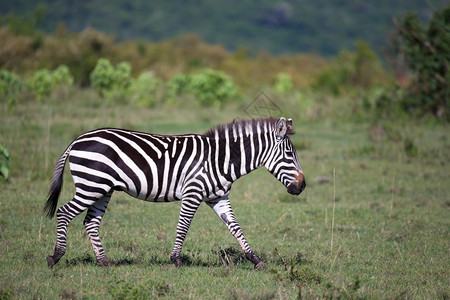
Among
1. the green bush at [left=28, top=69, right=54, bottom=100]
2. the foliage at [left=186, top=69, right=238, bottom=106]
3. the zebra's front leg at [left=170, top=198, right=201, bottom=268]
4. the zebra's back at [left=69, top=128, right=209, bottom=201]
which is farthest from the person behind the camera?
the foliage at [left=186, top=69, right=238, bottom=106]

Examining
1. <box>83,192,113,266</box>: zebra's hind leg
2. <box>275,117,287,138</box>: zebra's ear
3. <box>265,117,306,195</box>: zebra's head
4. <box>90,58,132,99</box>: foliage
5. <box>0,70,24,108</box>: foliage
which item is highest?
<box>90,58,132,99</box>: foliage

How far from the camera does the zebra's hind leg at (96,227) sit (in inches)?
268

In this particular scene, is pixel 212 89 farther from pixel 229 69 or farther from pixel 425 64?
pixel 229 69

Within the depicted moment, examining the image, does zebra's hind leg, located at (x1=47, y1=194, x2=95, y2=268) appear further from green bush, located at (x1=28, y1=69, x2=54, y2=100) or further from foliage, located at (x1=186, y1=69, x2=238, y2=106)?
foliage, located at (x1=186, y1=69, x2=238, y2=106)

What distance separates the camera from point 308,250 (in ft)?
26.1

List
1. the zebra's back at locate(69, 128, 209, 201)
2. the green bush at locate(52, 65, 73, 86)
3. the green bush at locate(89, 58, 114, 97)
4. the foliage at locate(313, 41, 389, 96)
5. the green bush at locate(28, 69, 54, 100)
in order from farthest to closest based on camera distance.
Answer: the foliage at locate(313, 41, 389, 96)
the green bush at locate(52, 65, 73, 86)
the green bush at locate(28, 69, 54, 100)
the green bush at locate(89, 58, 114, 97)
the zebra's back at locate(69, 128, 209, 201)

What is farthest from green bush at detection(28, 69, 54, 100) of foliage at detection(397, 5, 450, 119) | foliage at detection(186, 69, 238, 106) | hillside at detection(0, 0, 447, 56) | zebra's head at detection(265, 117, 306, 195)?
hillside at detection(0, 0, 447, 56)

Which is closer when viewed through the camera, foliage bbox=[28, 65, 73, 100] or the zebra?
the zebra

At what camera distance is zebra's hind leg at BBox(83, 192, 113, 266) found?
680cm

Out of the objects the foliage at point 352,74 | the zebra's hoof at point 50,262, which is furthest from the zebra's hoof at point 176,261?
the foliage at point 352,74

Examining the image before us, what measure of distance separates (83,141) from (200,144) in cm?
131

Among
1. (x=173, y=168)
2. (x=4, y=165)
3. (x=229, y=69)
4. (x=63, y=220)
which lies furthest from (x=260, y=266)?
(x=229, y=69)

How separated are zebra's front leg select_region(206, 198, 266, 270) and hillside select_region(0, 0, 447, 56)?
66.9m

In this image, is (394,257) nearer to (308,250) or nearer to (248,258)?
(308,250)
